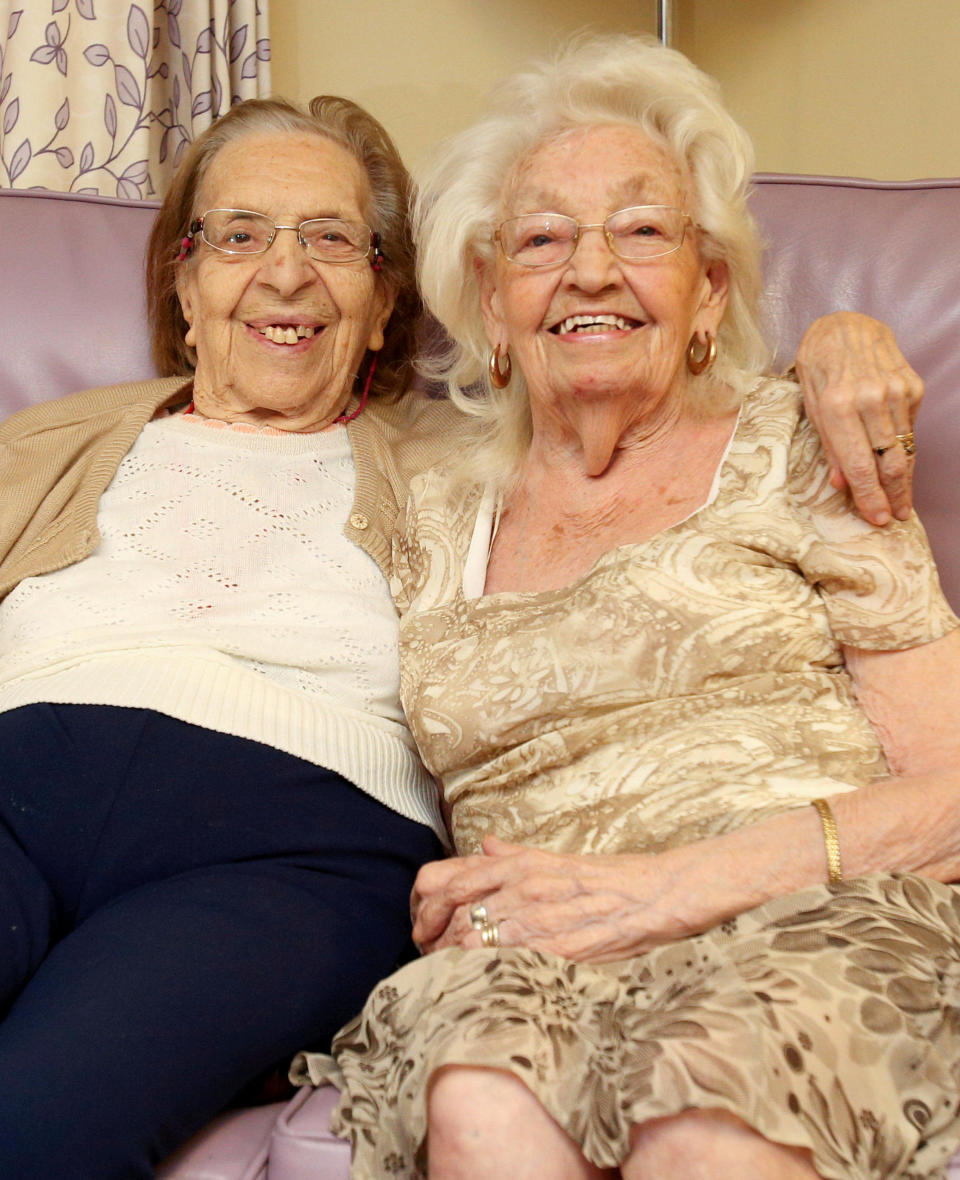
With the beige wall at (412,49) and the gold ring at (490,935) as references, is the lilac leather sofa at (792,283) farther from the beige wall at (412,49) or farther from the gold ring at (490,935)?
the beige wall at (412,49)

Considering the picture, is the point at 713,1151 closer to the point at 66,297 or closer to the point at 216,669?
the point at 216,669

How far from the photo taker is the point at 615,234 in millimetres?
1391

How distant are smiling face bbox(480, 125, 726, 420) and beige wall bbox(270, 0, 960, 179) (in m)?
1.35

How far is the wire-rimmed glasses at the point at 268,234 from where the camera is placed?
5.38 ft

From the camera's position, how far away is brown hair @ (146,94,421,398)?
1.72 metres

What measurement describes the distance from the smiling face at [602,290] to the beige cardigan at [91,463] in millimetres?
244

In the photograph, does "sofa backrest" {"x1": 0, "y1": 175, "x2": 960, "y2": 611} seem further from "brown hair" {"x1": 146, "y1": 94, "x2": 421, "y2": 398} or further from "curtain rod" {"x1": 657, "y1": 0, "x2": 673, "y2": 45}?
"curtain rod" {"x1": 657, "y1": 0, "x2": 673, "y2": 45}

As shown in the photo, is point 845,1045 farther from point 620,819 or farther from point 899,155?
point 899,155

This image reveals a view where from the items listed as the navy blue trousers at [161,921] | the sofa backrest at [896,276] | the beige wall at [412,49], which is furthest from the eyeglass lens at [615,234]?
the beige wall at [412,49]

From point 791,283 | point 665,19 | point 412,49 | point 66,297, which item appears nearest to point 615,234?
point 791,283

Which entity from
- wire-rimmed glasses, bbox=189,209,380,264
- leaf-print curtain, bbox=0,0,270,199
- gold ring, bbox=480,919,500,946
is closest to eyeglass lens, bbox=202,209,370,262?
wire-rimmed glasses, bbox=189,209,380,264

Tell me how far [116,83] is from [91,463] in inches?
44.9

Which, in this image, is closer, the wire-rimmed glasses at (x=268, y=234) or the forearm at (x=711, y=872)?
the forearm at (x=711, y=872)

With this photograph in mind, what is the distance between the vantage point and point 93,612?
143cm
